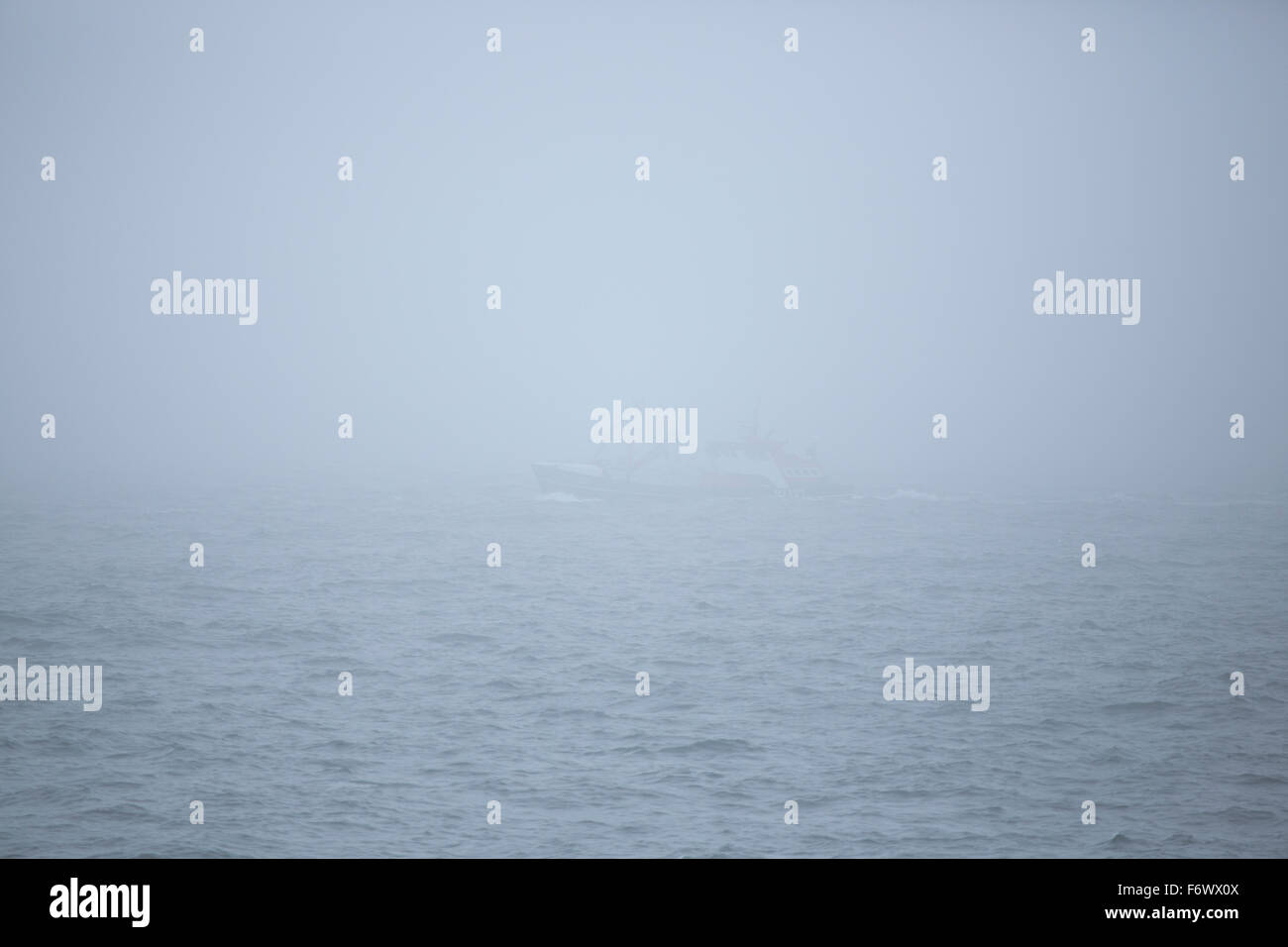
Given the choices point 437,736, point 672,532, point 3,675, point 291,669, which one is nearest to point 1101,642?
point 437,736

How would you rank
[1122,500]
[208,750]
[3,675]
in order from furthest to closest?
[1122,500] → [3,675] → [208,750]

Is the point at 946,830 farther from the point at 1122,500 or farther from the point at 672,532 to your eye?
the point at 1122,500

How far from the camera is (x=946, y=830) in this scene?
942 inches

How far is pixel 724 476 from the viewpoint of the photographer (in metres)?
112

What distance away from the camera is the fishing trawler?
107250 millimetres

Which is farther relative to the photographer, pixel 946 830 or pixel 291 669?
pixel 291 669

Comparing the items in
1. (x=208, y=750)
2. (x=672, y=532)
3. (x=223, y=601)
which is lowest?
(x=208, y=750)

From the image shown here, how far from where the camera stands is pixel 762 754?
29047mm

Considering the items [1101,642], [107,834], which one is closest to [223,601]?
[107,834]

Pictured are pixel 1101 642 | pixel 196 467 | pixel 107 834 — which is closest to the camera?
pixel 107 834

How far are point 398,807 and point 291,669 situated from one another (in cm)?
1545

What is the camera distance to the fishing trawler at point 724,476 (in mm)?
107250

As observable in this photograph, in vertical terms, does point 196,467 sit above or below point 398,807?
above
